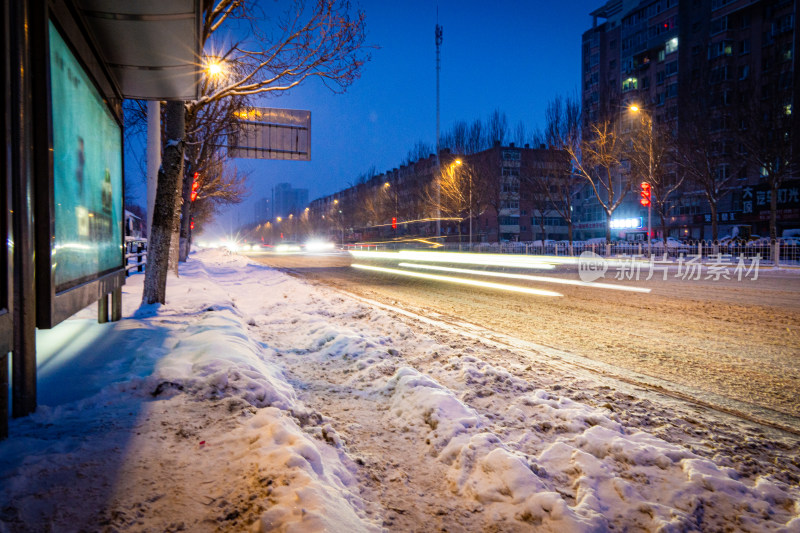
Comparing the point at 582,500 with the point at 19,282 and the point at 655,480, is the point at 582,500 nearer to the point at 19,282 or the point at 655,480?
the point at 655,480

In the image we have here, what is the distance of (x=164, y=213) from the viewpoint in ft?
25.1

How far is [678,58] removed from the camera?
5400 cm

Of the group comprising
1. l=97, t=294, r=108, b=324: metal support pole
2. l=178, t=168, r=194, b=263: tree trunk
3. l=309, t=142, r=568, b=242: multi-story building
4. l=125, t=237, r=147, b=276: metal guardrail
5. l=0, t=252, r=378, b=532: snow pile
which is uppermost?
l=309, t=142, r=568, b=242: multi-story building

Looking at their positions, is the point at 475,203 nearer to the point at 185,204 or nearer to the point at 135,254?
the point at 185,204

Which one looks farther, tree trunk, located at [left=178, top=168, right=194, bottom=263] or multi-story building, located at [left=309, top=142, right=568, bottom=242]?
multi-story building, located at [left=309, top=142, right=568, bottom=242]

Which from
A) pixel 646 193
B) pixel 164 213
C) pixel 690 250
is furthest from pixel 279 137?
pixel 690 250

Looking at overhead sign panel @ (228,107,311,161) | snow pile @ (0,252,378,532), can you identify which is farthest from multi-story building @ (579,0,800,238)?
snow pile @ (0,252,378,532)

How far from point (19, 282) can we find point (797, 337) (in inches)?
354

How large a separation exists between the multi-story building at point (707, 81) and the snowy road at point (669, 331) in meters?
21.9

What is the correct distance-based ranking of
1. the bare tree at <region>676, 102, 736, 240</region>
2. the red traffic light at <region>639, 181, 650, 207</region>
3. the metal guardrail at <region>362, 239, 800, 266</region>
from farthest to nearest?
the bare tree at <region>676, 102, 736, 240</region> → the red traffic light at <region>639, 181, 650, 207</region> → the metal guardrail at <region>362, 239, 800, 266</region>

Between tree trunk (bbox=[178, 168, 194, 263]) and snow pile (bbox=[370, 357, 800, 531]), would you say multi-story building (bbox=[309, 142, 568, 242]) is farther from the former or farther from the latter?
snow pile (bbox=[370, 357, 800, 531])

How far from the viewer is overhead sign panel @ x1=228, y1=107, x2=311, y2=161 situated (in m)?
23.7

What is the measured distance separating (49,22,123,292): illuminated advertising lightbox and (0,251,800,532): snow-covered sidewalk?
0.93m

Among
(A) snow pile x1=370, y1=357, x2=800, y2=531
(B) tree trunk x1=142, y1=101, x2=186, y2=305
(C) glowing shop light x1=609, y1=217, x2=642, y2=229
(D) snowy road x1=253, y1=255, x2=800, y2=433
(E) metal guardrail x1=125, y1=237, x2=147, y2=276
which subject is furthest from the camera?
(C) glowing shop light x1=609, y1=217, x2=642, y2=229
